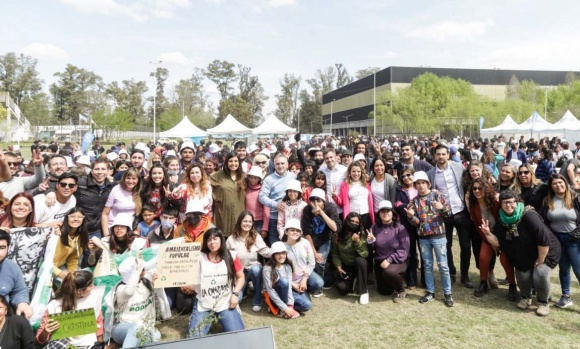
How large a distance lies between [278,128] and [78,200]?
18.8 metres

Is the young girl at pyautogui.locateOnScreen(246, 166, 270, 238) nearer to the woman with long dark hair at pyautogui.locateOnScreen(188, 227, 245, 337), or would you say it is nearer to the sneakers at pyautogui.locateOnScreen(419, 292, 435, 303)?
the woman with long dark hair at pyautogui.locateOnScreen(188, 227, 245, 337)

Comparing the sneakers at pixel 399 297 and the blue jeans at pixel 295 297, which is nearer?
the blue jeans at pixel 295 297

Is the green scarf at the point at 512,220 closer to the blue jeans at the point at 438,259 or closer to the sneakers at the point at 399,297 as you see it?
the blue jeans at the point at 438,259

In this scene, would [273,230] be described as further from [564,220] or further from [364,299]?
[564,220]

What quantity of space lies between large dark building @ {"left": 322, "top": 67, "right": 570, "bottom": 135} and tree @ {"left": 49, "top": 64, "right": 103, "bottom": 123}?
43266 mm

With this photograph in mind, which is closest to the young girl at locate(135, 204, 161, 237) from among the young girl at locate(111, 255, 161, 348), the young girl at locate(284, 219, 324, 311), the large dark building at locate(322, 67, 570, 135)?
the young girl at locate(111, 255, 161, 348)

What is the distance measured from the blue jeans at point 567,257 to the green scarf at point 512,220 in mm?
555

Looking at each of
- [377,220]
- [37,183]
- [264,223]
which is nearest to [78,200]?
[37,183]

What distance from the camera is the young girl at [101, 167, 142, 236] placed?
525 cm

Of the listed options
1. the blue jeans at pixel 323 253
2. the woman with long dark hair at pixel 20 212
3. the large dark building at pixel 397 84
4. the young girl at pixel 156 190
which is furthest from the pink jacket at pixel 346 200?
the large dark building at pixel 397 84

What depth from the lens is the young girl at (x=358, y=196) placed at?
5.86 m

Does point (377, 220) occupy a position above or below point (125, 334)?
above

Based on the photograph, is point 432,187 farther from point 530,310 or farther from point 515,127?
point 515,127

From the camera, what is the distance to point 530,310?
5.08 meters
